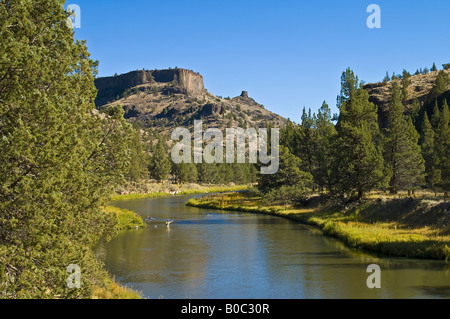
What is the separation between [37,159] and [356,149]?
43663 millimetres

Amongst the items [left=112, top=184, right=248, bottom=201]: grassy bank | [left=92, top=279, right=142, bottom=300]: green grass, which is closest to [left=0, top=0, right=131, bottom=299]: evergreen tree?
[left=92, top=279, right=142, bottom=300]: green grass

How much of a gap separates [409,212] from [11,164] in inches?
1587

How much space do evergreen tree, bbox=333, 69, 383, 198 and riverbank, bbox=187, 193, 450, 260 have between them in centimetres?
269

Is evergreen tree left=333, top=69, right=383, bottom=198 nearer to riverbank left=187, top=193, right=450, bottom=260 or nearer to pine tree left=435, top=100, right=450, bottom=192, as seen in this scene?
riverbank left=187, top=193, right=450, bottom=260

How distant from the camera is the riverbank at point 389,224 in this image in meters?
34.8

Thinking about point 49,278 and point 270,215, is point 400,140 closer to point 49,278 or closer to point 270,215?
point 270,215

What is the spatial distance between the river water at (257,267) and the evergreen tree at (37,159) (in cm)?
949

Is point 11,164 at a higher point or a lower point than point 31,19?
lower

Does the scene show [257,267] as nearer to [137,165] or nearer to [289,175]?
[289,175]

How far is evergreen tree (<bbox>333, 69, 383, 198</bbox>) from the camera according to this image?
51.7m

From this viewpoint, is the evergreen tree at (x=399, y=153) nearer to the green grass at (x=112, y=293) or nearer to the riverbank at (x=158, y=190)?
the green grass at (x=112, y=293)

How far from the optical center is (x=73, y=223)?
19438 millimetres

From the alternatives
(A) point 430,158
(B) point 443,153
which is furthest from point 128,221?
(A) point 430,158
